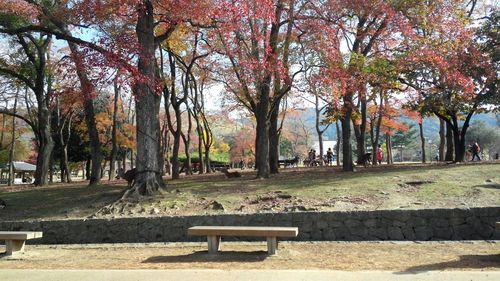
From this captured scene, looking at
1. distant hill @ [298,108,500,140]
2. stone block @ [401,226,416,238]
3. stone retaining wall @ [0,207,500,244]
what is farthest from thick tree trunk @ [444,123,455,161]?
stone block @ [401,226,416,238]

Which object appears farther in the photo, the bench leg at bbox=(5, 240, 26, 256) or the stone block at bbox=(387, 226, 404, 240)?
the stone block at bbox=(387, 226, 404, 240)

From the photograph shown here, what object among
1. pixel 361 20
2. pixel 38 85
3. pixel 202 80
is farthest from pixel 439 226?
pixel 202 80

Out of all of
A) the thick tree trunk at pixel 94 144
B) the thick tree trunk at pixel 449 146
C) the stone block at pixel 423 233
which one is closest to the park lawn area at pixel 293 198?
the stone block at pixel 423 233

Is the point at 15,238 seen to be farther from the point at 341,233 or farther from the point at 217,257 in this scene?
the point at 341,233

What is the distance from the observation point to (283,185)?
1451 cm

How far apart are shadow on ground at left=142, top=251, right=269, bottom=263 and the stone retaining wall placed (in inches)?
83.2

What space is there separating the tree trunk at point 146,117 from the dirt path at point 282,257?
353 centimetres

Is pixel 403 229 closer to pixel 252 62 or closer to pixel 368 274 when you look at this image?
pixel 368 274

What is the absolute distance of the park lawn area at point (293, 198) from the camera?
11711mm

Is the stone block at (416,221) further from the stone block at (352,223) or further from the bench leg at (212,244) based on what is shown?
the bench leg at (212,244)

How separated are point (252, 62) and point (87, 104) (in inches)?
317

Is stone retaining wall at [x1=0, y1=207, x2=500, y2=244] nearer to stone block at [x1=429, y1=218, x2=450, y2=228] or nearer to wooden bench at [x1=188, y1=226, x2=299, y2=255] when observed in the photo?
stone block at [x1=429, y1=218, x2=450, y2=228]

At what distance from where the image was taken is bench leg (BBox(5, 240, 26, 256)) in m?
9.23

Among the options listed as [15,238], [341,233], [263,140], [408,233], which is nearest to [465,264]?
[408,233]
